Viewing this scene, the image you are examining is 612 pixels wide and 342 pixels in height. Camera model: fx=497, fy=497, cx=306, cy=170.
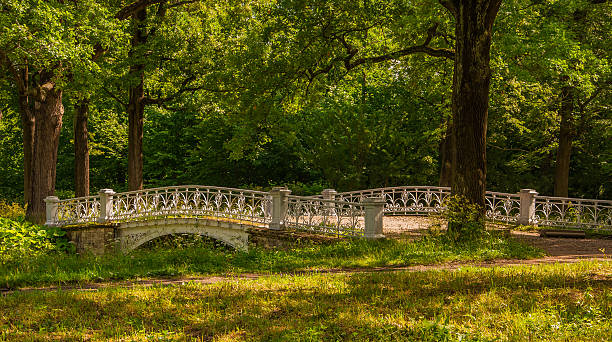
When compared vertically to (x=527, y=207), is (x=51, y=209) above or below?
below

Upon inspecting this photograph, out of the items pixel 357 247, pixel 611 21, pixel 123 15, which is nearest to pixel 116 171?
pixel 123 15

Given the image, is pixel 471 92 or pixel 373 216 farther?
pixel 373 216

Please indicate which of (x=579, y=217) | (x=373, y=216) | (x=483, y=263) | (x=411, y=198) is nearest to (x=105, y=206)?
(x=373, y=216)

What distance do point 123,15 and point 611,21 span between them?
62.6 ft

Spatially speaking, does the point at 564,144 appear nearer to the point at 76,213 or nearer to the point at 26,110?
the point at 76,213

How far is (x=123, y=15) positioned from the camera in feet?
63.0

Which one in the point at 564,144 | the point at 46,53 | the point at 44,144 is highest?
the point at 46,53

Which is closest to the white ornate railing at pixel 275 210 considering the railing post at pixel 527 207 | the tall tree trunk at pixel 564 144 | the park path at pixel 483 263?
the railing post at pixel 527 207

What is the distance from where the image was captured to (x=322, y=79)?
62.6 feet

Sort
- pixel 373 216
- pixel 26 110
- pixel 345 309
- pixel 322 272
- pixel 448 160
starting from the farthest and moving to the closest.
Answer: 1. pixel 448 160
2. pixel 26 110
3. pixel 373 216
4. pixel 322 272
5. pixel 345 309

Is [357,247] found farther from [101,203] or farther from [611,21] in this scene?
[611,21]

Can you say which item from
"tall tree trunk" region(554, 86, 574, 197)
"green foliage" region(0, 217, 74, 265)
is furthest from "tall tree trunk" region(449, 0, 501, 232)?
"green foliage" region(0, 217, 74, 265)

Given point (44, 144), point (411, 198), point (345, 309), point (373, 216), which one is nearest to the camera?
point (345, 309)

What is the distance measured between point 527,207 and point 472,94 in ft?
19.5
